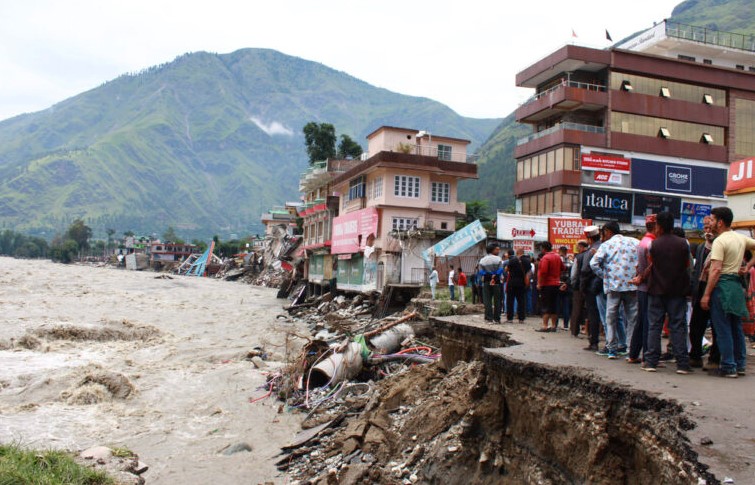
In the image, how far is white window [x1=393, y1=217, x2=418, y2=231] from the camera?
110 ft

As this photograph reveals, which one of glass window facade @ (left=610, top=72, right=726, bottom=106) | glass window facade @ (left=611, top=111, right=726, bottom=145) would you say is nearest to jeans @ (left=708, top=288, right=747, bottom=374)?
glass window facade @ (left=611, top=111, right=726, bottom=145)

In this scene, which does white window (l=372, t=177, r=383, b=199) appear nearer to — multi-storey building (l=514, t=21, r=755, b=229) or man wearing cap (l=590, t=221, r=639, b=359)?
multi-storey building (l=514, t=21, r=755, b=229)

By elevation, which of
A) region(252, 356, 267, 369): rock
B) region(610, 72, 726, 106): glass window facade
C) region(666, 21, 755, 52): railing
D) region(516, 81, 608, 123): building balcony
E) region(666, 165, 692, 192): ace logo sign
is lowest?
region(252, 356, 267, 369): rock

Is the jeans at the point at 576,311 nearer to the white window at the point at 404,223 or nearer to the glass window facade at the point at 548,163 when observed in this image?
the white window at the point at 404,223

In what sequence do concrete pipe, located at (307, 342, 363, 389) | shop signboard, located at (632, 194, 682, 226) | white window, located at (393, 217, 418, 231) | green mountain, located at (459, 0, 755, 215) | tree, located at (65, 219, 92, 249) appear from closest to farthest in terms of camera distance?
concrete pipe, located at (307, 342, 363, 389) < white window, located at (393, 217, 418, 231) < shop signboard, located at (632, 194, 682, 226) < green mountain, located at (459, 0, 755, 215) < tree, located at (65, 219, 92, 249)

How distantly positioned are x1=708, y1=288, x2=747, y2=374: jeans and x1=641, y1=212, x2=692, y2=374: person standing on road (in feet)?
1.01

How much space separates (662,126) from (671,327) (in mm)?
34303

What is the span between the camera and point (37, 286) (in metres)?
51.1

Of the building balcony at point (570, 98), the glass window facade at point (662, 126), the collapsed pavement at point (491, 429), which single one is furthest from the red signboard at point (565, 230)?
the glass window facade at point (662, 126)

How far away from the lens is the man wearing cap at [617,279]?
7.58 metres

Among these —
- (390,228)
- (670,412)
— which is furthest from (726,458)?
(390,228)

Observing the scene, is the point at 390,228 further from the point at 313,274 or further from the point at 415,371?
the point at 415,371

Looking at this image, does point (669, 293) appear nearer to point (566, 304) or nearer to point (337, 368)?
point (566, 304)

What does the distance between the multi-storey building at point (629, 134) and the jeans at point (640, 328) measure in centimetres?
2824
